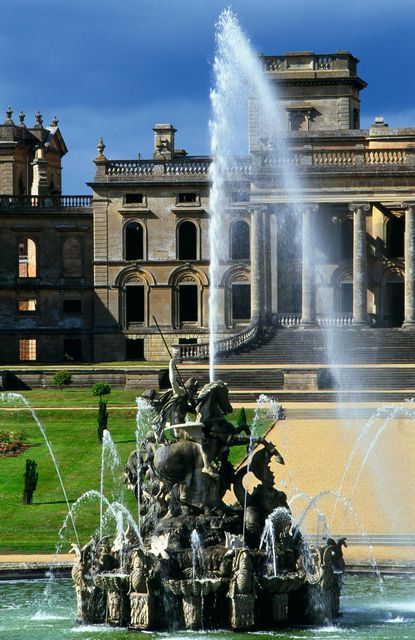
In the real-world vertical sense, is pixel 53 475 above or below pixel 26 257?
below

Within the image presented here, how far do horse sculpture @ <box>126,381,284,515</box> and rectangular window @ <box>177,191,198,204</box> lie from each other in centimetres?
5510

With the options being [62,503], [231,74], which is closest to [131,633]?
[62,503]

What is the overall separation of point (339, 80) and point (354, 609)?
6018 cm

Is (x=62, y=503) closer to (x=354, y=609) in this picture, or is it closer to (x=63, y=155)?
(x=354, y=609)

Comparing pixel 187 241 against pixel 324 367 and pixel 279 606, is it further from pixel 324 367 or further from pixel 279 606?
pixel 279 606

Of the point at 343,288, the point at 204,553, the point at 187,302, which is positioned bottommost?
the point at 204,553

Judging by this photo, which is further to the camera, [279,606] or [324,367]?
[324,367]

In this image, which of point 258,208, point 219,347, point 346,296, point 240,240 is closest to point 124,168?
point 240,240

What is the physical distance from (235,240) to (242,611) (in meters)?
57.6

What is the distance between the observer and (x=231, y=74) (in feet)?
211

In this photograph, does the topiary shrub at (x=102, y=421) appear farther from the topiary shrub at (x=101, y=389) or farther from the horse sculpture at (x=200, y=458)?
the horse sculpture at (x=200, y=458)

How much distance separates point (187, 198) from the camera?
8344 cm

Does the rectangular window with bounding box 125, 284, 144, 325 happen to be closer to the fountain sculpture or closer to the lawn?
the lawn

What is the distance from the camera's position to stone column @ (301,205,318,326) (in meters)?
75.6
